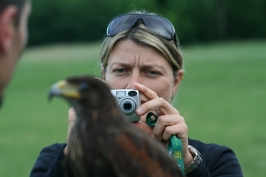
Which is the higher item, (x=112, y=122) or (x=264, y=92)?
(x=112, y=122)

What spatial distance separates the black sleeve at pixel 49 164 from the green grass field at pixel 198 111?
94 centimetres

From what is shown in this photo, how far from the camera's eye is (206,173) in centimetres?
386

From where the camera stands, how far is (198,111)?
19.2 meters

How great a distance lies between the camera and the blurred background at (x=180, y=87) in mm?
13742

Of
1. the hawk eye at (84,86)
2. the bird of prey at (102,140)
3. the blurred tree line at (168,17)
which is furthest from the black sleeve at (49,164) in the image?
the blurred tree line at (168,17)

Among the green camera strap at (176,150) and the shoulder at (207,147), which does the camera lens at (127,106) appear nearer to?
the green camera strap at (176,150)

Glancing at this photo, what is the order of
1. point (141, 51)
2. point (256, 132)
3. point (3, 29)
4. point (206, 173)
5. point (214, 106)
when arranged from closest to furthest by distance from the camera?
point (3, 29) < point (206, 173) < point (141, 51) < point (256, 132) < point (214, 106)

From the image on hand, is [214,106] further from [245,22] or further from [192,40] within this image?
[245,22]

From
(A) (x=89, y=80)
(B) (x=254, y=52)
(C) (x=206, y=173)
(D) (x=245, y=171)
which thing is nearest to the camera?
(A) (x=89, y=80)

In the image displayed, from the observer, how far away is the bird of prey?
2717mm

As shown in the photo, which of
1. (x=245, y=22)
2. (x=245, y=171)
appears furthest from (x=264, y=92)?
(x=245, y=22)

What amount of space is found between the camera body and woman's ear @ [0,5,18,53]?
1442 mm

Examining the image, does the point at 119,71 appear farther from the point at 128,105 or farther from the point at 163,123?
the point at 163,123

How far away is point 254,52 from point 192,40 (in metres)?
26.2
